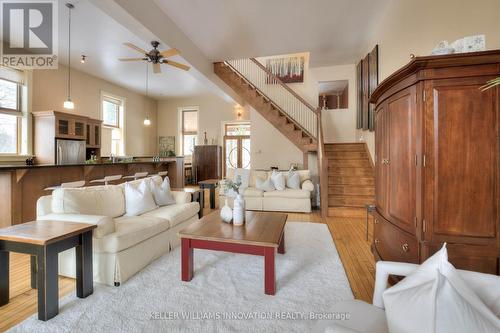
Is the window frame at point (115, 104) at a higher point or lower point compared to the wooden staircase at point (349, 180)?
higher

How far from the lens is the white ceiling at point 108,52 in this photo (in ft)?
13.3

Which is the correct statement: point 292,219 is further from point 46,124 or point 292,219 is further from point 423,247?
point 46,124

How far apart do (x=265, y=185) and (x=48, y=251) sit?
394 cm

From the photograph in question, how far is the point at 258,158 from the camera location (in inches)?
290

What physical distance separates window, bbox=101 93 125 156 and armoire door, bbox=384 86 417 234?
26.6ft

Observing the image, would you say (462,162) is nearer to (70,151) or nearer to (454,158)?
(454,158)

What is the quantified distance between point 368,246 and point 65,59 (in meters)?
7.77

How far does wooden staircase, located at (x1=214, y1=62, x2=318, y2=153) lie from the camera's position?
6.15 meters

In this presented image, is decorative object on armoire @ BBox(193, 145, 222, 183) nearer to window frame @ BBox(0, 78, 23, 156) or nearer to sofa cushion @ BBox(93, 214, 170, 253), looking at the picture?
window frame @ BBox(0, 78, 23, 156)

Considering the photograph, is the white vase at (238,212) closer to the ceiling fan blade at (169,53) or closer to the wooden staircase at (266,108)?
the ceiling fan blade at (169,53)

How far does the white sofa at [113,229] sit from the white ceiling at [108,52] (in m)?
2.75

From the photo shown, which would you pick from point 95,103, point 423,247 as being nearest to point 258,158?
point 95,103

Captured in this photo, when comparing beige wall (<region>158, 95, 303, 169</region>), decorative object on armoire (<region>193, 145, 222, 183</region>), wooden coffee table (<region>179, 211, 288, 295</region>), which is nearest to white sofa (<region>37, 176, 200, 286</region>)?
wooden coffee table (<region>179, 211, 288, 295</region>)

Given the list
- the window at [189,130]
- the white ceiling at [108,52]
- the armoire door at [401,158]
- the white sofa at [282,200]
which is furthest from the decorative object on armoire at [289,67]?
the armoire door at [401,158]
